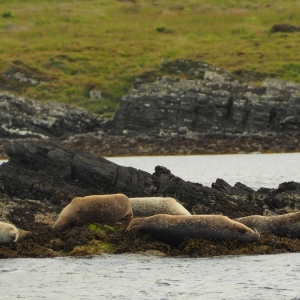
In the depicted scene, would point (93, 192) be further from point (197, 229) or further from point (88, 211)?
point (197, 229)

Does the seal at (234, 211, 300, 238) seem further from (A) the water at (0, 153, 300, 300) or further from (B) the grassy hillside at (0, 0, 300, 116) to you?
(B) the grassy hillside at (0, 0, 300, 116)

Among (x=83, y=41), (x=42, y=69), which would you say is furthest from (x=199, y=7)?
(x=42, y=69)

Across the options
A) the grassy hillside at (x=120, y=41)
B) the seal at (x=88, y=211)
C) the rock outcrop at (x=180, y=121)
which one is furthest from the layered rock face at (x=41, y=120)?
the seal at (x=88, y=211)

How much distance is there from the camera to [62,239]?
21953 mm

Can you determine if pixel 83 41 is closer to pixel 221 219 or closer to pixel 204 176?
pixel 204 176

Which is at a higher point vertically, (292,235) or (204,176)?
(292,235)

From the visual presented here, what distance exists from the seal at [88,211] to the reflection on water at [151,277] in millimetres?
1910

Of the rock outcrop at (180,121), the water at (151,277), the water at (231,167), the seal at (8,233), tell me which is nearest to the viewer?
the water at (151,277)

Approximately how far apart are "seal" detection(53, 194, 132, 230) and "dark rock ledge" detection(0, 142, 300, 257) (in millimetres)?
217

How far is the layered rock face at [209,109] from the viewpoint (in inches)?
2778

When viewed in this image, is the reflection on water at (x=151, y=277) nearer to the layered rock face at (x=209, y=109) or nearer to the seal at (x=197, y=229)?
the seal at (x=197, y=229)

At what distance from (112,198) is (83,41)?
6955 centimetres

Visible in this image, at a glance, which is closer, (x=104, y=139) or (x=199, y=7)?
(x=104, y=139)

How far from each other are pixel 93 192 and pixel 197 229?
7737mm
